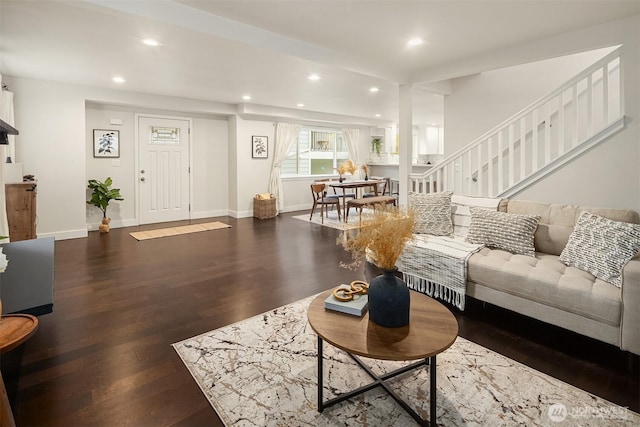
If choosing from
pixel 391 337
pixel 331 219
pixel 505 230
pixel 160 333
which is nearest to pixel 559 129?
pixel 505 230

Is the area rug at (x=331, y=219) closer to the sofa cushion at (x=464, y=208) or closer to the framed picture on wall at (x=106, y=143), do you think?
the sofa cushion at (x=464, y=208)

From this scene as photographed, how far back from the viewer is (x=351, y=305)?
1.81 metres

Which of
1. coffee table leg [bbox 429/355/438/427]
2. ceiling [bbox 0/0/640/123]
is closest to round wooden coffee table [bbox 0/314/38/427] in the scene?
coffee table leg [bbox 429/355/438/427]

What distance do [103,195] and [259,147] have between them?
3.30 metres

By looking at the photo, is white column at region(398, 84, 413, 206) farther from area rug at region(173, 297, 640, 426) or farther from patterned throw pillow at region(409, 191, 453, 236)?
area rug at region(173, 297, 640, 426)

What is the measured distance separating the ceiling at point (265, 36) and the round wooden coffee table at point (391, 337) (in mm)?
2448

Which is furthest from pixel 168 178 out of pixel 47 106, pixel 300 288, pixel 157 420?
pixel 157 420

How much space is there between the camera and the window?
28.8 feet

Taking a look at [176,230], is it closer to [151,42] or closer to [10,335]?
[151,42]

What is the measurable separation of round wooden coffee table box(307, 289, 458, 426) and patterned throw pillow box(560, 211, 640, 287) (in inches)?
51.1

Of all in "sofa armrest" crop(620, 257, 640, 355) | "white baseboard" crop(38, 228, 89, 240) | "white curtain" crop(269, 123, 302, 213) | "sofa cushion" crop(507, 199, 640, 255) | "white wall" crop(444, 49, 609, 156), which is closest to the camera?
"sofa armrest" crop(620, 257, 640, 355)

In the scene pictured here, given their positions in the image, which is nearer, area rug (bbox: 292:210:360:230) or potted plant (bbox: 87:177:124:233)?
potted plant (bbox: 87:177:124:233)

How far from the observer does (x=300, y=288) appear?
340 centimetres

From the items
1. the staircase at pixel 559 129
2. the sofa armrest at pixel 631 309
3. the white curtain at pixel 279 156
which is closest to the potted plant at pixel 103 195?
the white curtain at pixel 279 156
